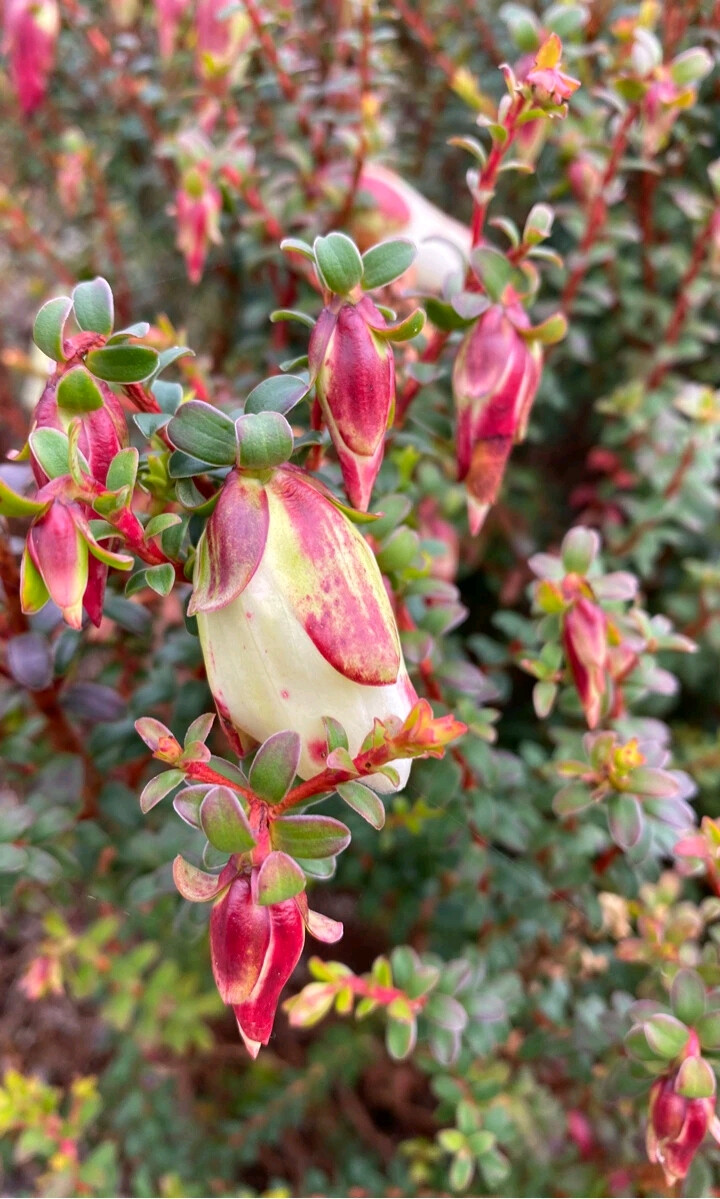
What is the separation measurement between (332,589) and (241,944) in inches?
4.8

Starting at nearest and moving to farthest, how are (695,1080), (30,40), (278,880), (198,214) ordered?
(278,880)
(695,1080)
(198,214)
(30,40)

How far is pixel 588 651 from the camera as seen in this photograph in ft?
1.47

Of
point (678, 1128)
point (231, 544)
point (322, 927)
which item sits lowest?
point (678, 1128)

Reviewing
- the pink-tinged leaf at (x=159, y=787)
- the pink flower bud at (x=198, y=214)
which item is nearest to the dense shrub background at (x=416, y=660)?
the pink flower bud at (x=198, y=214)

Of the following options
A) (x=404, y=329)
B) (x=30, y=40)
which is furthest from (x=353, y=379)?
(x=30, y=40)

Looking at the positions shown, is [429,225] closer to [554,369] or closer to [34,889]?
[554,369]

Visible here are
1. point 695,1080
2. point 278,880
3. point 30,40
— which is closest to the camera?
point 278,880

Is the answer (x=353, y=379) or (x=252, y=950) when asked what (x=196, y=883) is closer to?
(x=252, y=950)

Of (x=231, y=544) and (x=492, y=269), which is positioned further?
(x=492, y=269)

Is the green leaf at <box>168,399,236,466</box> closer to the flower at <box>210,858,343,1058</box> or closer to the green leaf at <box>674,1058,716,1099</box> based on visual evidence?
the flower at <box>210,858,343,1058</box>

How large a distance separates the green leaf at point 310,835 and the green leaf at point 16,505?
0.44 feet

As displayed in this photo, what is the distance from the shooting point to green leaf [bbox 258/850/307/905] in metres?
0.28

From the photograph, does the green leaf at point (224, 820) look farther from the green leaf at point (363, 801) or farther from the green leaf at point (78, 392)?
the green leaf at point (78, 392)

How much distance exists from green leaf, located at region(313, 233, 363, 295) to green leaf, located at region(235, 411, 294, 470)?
0.06m
